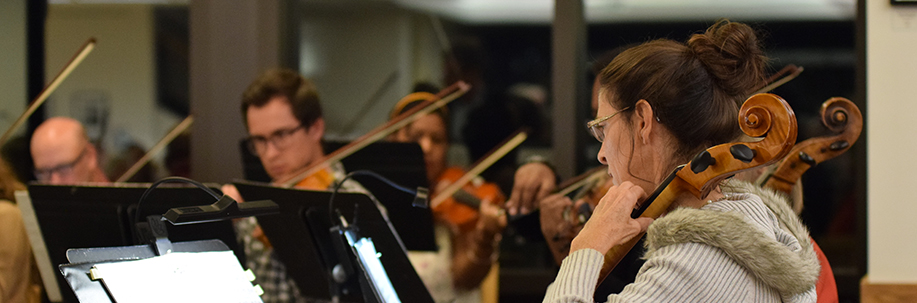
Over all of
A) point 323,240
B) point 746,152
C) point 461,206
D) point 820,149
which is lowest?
point 461,206

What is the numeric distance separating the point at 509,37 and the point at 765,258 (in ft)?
7.51

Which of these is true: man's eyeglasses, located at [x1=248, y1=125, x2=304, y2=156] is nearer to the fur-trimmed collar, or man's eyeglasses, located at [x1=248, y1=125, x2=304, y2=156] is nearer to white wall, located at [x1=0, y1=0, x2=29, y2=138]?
the fur-trimmed collar

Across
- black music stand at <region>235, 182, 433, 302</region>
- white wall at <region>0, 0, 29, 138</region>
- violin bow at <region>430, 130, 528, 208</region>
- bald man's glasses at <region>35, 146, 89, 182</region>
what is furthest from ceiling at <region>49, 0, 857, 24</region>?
black music stand at <region>235, 182, 433, 302</region>

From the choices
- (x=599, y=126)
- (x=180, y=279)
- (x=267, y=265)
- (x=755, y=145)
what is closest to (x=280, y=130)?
(x=267, y=265)

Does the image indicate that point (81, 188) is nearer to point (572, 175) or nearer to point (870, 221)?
point (572, 175)

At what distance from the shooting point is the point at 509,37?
3.08m

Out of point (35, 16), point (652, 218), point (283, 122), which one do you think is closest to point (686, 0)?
point (283, 122)

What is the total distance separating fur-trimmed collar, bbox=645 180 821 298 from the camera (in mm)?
884

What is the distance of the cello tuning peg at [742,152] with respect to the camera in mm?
886

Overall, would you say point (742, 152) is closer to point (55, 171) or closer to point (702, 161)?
point (702, 161)

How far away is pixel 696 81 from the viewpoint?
0.99 meters

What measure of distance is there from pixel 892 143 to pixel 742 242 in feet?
4.20

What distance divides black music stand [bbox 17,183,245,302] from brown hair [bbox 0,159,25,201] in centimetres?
58

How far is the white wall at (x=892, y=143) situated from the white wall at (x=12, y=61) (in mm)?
3051
